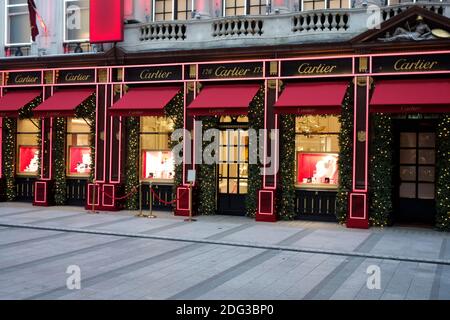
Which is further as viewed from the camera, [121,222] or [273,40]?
[273,40]

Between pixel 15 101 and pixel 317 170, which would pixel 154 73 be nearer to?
pixel 15 101

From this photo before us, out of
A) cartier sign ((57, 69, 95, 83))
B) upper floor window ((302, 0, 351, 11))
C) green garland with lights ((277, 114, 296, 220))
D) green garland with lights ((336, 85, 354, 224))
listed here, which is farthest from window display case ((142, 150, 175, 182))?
upper floor window ((302, 0, 351, 11))

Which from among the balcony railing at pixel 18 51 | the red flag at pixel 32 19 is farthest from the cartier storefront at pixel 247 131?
the red flag at pixel 32 19

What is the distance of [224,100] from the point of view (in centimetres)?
1644

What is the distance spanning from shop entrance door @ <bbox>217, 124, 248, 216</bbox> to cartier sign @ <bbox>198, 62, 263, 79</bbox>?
172cm

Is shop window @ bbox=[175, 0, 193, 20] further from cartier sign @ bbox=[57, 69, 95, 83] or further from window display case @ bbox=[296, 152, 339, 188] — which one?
window display case @ bbox=[296, 152, 339, 188]

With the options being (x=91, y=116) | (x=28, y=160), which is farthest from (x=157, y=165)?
(x=28, y=160)

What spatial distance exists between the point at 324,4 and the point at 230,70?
3504mm

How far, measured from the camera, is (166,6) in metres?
19.0

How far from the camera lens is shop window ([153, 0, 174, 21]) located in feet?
62.1

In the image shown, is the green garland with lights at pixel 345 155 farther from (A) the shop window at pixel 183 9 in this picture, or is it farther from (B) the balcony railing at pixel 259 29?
(A) the shop window at pixel 183 9
